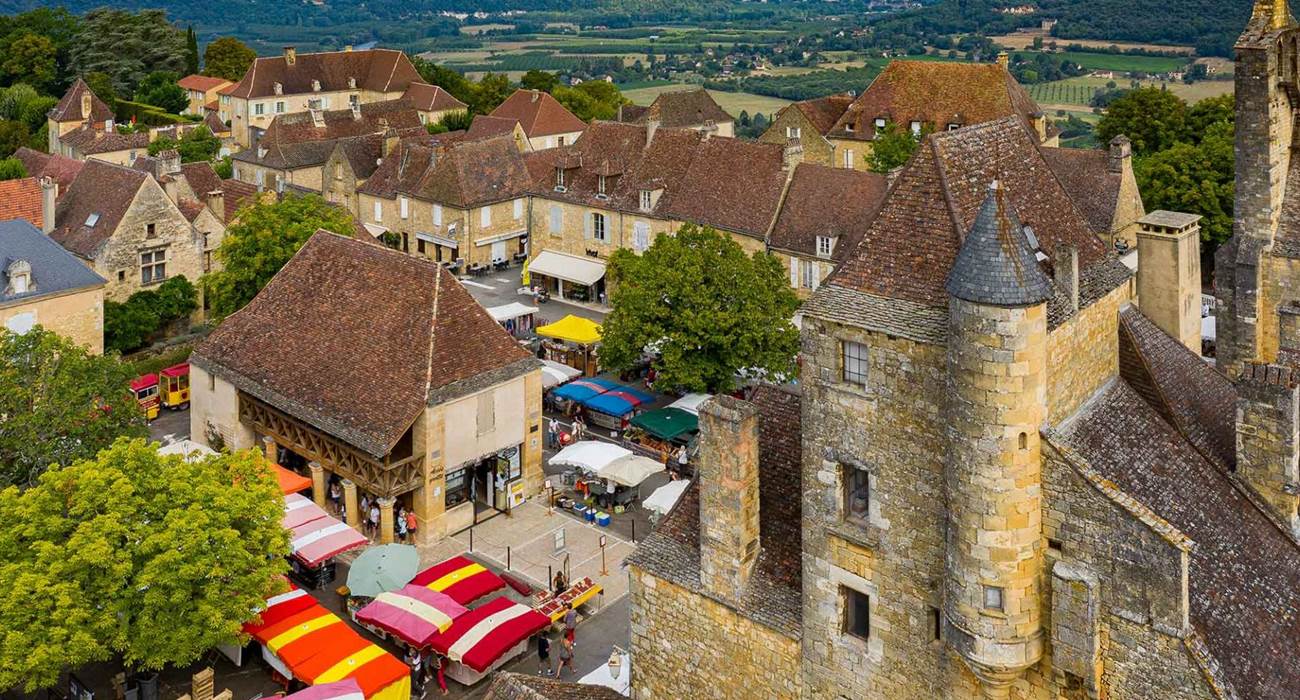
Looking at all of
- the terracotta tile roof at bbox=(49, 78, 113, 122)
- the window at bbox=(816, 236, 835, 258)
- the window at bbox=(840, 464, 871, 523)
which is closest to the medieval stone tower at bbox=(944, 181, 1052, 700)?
the window at bbox=(840, 464, 871, 523)

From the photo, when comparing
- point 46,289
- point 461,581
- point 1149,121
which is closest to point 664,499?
point 461,581

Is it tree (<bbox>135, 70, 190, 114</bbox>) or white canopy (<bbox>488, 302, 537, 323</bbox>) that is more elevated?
tree (<bbox>135, 70, 190, 114</bbox>)

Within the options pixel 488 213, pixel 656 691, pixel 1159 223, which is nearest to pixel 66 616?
pixel 656 691

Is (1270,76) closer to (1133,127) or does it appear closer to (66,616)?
(66,616)

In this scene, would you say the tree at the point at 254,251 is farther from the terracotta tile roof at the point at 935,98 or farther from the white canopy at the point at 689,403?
the terracotta tile roof at the point at 935,98

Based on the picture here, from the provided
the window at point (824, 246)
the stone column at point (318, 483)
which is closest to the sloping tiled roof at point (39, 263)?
the stone column at point (318, 483)

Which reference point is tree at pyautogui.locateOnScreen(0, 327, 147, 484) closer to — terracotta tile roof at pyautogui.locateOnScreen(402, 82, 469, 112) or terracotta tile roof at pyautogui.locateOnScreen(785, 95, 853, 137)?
terracotta tile roof at pyautogui.locateOnScreen(785, 95, 853, 137)

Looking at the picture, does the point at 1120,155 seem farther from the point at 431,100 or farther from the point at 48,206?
the point at 431,100
